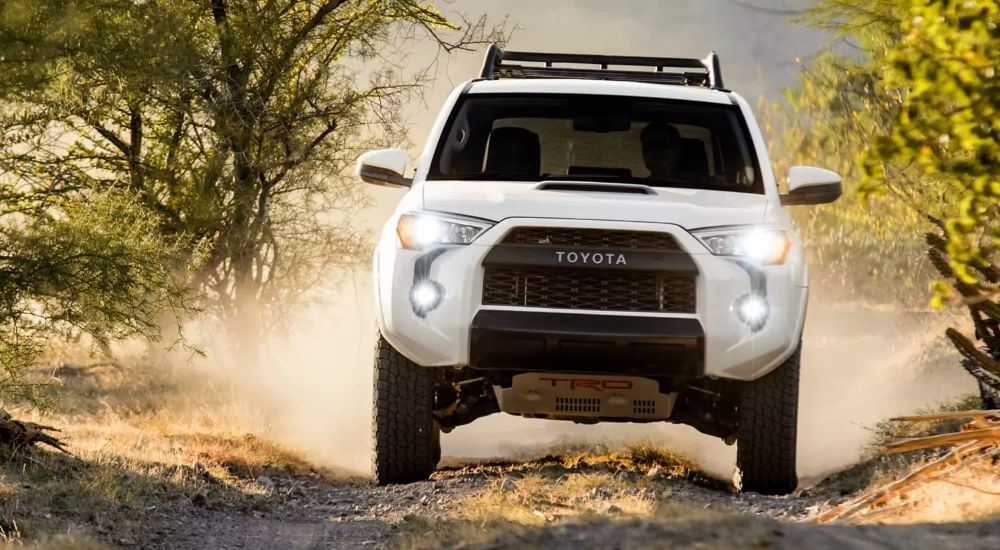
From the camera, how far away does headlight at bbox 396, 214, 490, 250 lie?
285 inches

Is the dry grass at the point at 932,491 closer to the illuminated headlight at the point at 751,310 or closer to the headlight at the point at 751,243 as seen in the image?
the illuminated headlight at the point at 751,310

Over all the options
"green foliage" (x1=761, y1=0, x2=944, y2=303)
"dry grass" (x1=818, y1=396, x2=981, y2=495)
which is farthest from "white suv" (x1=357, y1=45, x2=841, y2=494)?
"green foliage" (x1=761, y1=0, x2=944, y2=303)

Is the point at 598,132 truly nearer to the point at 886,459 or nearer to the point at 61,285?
the point at 886,459

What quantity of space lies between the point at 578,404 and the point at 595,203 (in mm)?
1137

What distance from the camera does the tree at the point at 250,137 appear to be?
16.8 meters

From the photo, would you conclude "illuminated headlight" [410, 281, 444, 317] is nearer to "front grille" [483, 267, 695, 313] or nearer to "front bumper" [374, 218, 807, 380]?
"front bumper" [374, 218, 807, 380]

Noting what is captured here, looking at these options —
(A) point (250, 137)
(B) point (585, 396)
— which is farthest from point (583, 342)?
(A) point (250, 137)

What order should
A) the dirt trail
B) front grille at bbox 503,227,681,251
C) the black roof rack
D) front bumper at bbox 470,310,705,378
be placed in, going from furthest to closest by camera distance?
1. the black roof rack
2. front grille at bbox 503,227,681,251
3. front bumper at bbox 470,310,705,378
4. the dirt trail

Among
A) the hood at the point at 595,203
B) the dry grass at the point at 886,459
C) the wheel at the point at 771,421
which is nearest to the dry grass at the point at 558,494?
the wheel at the point at 771,421

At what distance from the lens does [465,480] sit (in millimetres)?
8391

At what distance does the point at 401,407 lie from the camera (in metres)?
7.74

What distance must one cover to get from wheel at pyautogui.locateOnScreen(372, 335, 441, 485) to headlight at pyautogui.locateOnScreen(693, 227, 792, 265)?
1.71m

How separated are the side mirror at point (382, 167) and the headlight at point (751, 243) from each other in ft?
6.02

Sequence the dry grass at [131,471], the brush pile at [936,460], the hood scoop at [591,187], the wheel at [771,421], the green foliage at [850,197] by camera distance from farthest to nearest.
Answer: the green foliage at [850,197] → the wheel at [771,421] → the hood scoop at [591,187] → the dry grass at [131,471] → the brush pile at [936,460]
